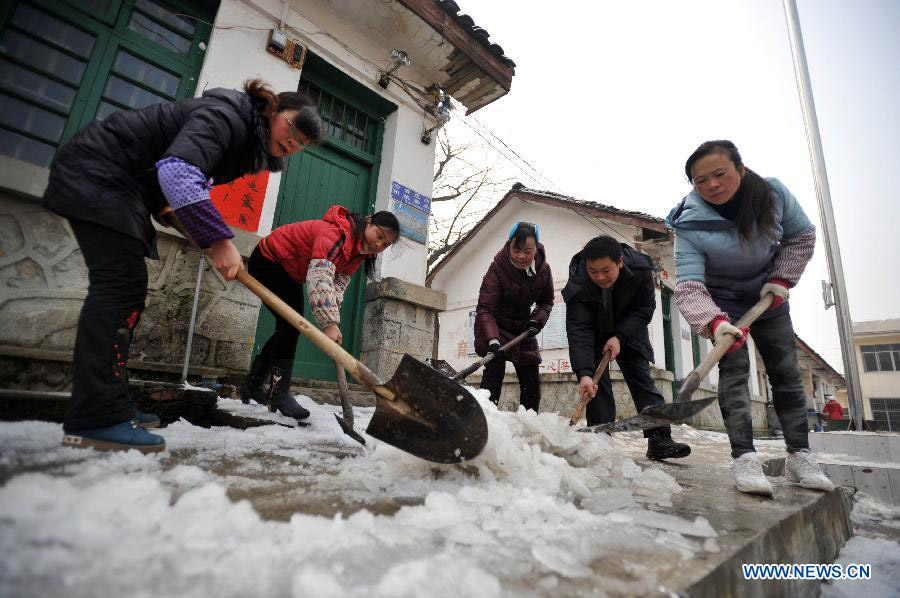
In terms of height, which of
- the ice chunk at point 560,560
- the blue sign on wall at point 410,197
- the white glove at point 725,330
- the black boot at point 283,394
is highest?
the blue sign on wall at point 410,197

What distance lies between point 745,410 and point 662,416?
500 millimetres

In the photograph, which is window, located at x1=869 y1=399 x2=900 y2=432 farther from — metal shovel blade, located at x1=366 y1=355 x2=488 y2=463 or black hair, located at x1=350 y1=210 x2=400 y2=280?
metal shovel blade, located at x1=366 y1=355 x2=488 y2=463

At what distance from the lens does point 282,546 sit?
82 cm

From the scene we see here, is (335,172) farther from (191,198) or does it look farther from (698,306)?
(698,306)

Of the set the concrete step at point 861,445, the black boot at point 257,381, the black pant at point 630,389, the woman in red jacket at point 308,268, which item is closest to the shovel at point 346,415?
the woman in red jacket at point 308,268

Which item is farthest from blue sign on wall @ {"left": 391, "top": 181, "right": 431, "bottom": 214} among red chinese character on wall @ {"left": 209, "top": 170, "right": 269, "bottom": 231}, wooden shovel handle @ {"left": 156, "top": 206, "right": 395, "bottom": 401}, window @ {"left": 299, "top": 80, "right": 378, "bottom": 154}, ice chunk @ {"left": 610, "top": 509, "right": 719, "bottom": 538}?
ice chunk @ {"left": 610, "top": 509, "right": 719, "bottom": 538}

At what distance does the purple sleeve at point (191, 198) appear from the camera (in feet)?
4.89

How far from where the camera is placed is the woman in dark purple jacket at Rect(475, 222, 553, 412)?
3.33 metres

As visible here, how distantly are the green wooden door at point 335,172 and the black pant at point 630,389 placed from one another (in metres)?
2.70

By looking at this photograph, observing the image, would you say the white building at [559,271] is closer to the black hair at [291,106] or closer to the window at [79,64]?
the black hair at [291,106]

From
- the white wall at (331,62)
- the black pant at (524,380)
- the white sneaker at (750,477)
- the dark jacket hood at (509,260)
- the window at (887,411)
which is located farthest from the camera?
the window at (887,411)

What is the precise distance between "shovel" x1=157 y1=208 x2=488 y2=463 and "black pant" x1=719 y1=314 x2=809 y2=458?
1368 millimetres

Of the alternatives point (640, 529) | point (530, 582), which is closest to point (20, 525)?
point (530, 582)

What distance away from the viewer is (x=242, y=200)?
12.2 feet
